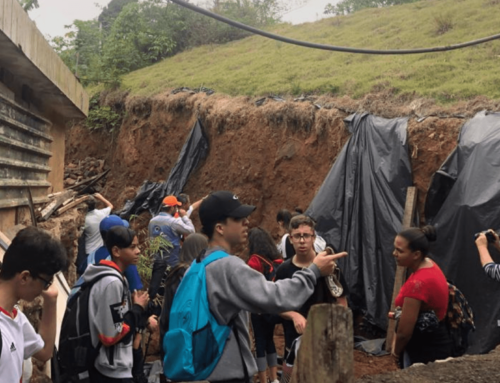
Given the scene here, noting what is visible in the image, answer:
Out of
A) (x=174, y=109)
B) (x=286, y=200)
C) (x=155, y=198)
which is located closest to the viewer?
(x=286, y=200)

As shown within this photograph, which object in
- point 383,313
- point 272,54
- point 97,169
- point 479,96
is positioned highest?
point 272,54

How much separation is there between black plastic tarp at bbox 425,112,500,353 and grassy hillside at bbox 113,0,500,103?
285cm

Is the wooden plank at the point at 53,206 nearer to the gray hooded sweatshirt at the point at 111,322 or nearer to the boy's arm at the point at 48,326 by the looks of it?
the gray hooded sweatshirt at the point at 111,322

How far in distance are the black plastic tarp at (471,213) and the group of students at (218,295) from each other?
2557 mm

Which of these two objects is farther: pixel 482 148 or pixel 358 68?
pixel 358 68

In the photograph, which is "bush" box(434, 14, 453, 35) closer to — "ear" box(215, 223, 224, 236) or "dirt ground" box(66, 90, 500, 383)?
"dirt ground" box(66, 90, 500, 383)

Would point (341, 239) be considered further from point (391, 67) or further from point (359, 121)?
point (391, 67)

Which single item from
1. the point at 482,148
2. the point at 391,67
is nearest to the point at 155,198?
the point at 391,67

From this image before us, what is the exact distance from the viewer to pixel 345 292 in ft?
15.2

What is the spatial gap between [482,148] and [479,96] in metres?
2.71

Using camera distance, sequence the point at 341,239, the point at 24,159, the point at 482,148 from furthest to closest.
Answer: the point at 341,239 → the point at 482,148 → the point at 24,159

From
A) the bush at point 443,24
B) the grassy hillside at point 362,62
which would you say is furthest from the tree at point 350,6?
the bush at point 443,24

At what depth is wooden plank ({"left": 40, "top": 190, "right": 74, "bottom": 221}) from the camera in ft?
21.4

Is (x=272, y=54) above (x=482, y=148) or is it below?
above
